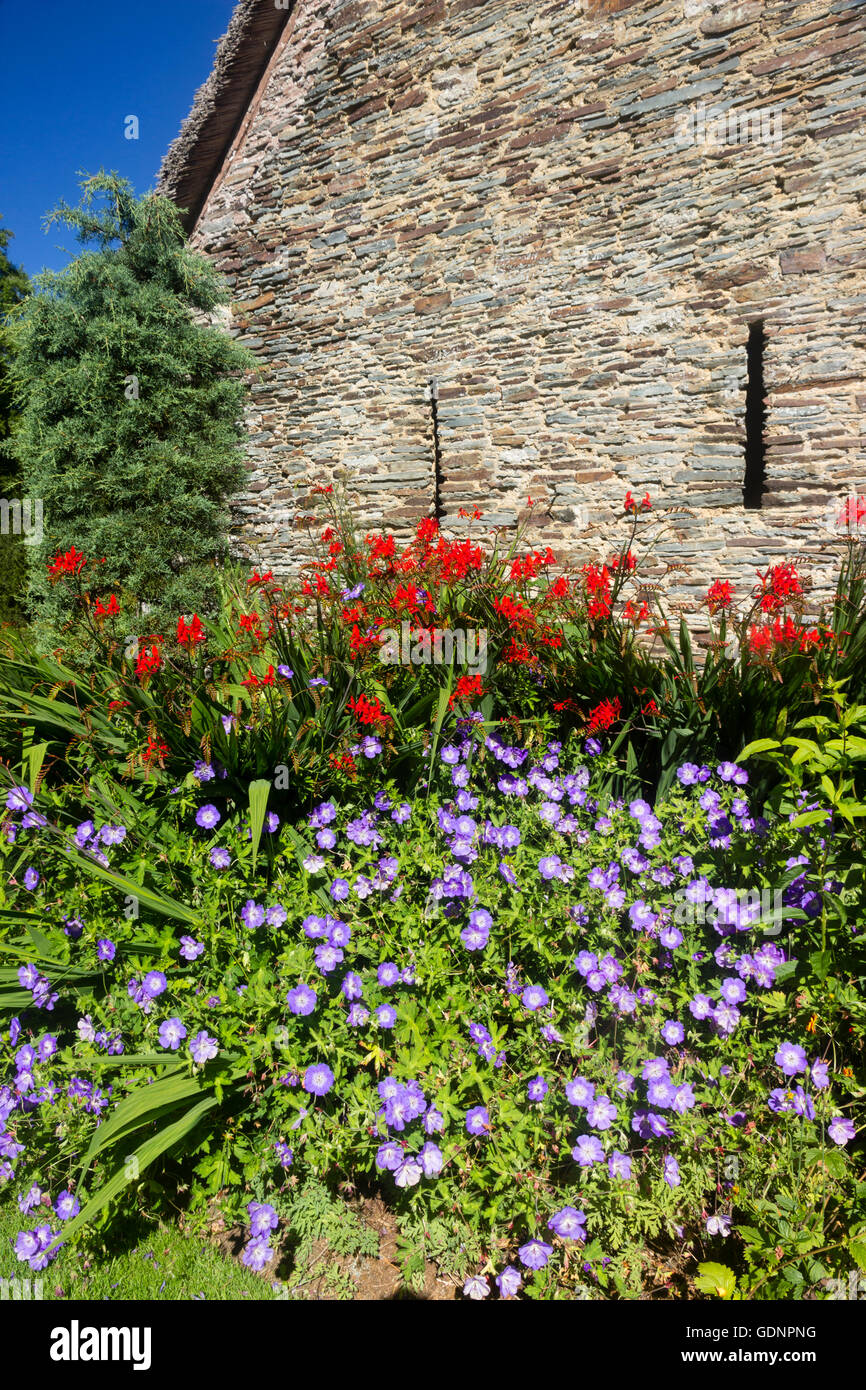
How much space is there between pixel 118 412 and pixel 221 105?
3.67 m

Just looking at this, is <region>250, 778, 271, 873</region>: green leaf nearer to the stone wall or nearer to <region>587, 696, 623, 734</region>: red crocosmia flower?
<region>587, 696, 623, 734</region>: red crocosmia flower

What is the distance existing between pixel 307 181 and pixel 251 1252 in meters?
7.95

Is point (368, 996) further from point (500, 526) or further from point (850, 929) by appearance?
point (500, 526)

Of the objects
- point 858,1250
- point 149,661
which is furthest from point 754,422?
point 858,1250

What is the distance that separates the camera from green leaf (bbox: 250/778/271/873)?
2098 millimetres

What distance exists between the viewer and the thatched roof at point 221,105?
21.0ft

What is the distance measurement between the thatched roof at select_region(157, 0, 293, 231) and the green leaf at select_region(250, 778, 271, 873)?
25.3 feet

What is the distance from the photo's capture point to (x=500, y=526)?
18.8 feet

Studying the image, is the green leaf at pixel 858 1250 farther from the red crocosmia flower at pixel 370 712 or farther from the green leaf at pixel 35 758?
the green leaf at pixel 35 758

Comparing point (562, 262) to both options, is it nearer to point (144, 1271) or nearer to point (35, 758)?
point (35, 758)
